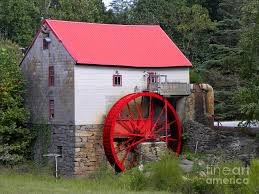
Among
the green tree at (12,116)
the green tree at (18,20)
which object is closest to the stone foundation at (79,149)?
the green tree at (12,116)

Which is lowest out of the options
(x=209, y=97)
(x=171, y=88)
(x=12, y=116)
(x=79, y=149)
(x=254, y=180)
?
(x=254, y=180)

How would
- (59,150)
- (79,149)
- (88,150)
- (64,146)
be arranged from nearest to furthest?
(79,149) < (88,150) < (64,146) < (59,150)

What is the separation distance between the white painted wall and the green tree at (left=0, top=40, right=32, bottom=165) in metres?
3.97

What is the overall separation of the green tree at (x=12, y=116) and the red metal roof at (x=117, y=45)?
352 centimetres

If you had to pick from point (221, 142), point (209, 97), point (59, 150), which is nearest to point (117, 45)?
point (209, 97)

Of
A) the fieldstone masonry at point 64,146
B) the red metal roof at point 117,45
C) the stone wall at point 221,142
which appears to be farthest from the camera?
the red metal roof at point 117,45

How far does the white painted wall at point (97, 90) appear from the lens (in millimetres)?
32500

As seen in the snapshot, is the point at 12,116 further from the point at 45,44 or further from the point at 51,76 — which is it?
the point at 45,44

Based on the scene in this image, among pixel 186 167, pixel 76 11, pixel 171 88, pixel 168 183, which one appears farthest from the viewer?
pixel 76 11

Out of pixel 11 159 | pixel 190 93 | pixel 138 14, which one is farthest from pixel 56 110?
pixel 138 14

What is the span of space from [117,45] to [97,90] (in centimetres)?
375

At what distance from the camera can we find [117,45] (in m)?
35.4

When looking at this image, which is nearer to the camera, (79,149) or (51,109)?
(79,149)

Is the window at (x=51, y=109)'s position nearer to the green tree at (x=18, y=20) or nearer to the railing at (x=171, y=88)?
the railing at (x=171, y=88)
